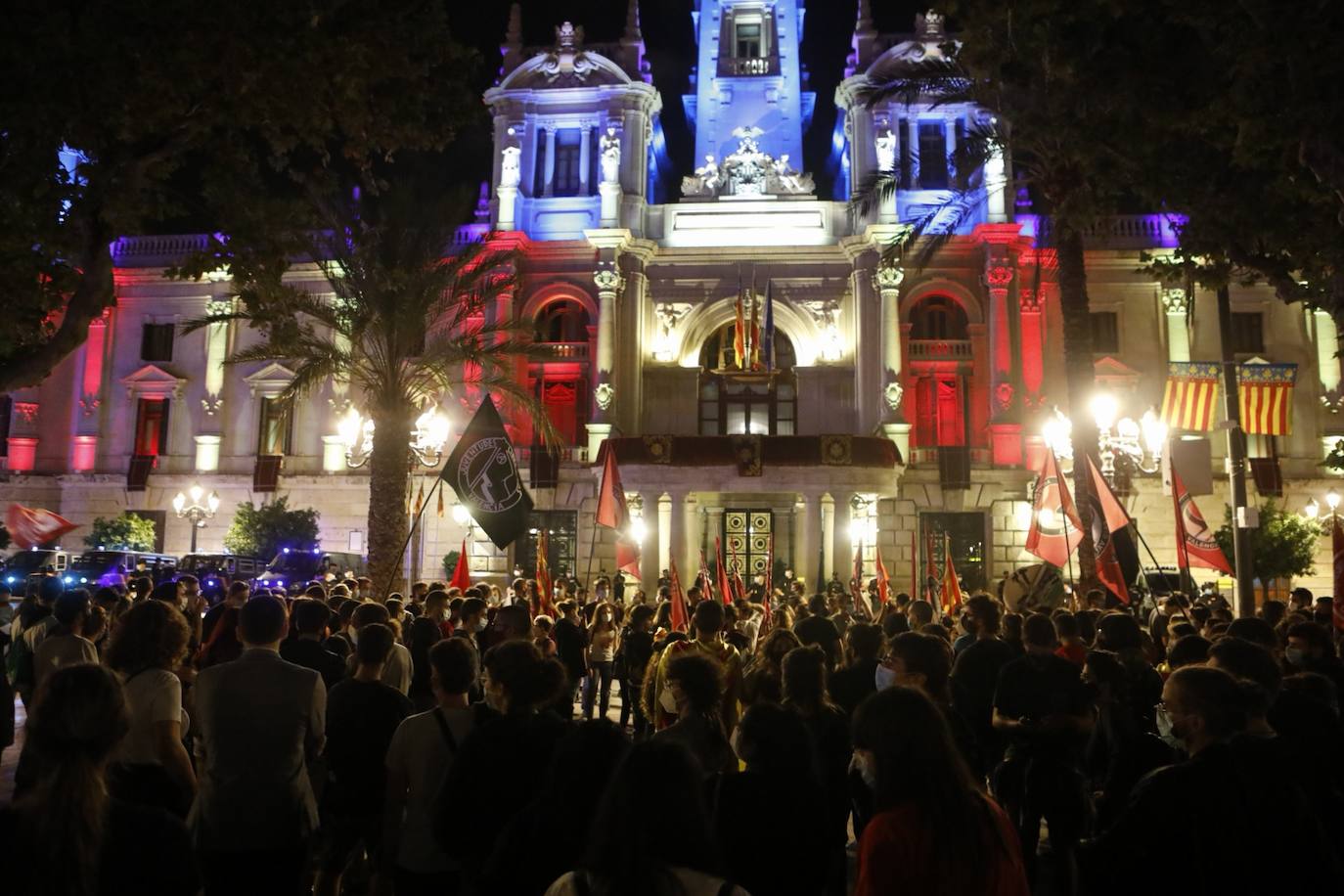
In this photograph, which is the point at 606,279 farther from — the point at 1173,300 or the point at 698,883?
the point at 698,883

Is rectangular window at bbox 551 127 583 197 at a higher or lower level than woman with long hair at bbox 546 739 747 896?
higher

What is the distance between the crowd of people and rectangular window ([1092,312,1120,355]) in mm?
26940

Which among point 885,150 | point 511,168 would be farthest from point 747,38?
point 511,168

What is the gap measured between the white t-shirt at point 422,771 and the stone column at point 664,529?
23.7m

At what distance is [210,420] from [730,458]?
64.8ft

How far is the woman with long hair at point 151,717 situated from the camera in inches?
174

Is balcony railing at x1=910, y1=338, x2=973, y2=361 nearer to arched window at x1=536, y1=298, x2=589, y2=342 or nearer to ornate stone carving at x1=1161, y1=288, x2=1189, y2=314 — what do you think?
ornate stone carving at x1=1161, y1=288, x2=1189, y2=314

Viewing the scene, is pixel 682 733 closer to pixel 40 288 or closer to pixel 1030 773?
pixel 1030 773

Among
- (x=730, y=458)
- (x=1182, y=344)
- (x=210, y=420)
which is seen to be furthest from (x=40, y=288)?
(x=1182, y=344)

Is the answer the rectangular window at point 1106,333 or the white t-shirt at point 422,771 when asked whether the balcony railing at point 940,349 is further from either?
the white t-shirt at point 422,771

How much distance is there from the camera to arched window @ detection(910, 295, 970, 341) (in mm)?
32969

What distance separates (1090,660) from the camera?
6250 mm

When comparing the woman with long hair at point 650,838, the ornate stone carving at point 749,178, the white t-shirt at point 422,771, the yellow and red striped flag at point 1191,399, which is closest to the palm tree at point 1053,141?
the yellow and red striped flag at point 1191,399

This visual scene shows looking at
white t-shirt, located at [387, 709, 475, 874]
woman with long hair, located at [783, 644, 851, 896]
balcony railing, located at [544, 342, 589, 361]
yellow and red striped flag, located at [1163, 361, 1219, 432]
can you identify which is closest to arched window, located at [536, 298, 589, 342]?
balcony railing, located at [544, 342, 589, 361]
